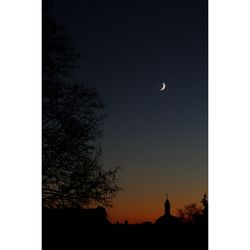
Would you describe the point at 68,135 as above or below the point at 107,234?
above

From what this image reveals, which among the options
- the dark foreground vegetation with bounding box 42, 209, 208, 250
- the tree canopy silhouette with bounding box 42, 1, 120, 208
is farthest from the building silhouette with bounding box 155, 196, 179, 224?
the tree canopy silhouette with bounding box 42, 1, 120, 208

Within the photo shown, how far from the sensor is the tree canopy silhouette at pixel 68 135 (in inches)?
99.6

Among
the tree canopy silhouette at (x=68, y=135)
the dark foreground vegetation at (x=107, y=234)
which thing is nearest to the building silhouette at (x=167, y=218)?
the dark foreground vegetation at (x=107, y=234)

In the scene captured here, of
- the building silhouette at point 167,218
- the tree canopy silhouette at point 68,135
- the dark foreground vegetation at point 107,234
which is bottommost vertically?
the dark foreground vegetation at point 107,234

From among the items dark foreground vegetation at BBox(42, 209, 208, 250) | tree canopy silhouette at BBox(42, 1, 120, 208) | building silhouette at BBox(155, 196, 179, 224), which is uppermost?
tree canopy silhouette at BBox(42, 1, 120, 208)

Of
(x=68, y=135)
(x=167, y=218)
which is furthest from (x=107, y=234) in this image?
(x=68, y=135)

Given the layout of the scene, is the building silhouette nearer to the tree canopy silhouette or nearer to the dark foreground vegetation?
the dark foreground vegetation

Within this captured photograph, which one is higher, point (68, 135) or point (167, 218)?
point (68, 135)

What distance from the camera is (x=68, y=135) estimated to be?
2596mm

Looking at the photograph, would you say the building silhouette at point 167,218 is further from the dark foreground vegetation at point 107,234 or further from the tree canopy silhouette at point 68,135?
the tree canopy silhouette at point 68,135

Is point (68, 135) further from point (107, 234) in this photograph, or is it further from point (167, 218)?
point (167, 218)

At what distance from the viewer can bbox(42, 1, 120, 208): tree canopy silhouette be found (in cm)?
253
